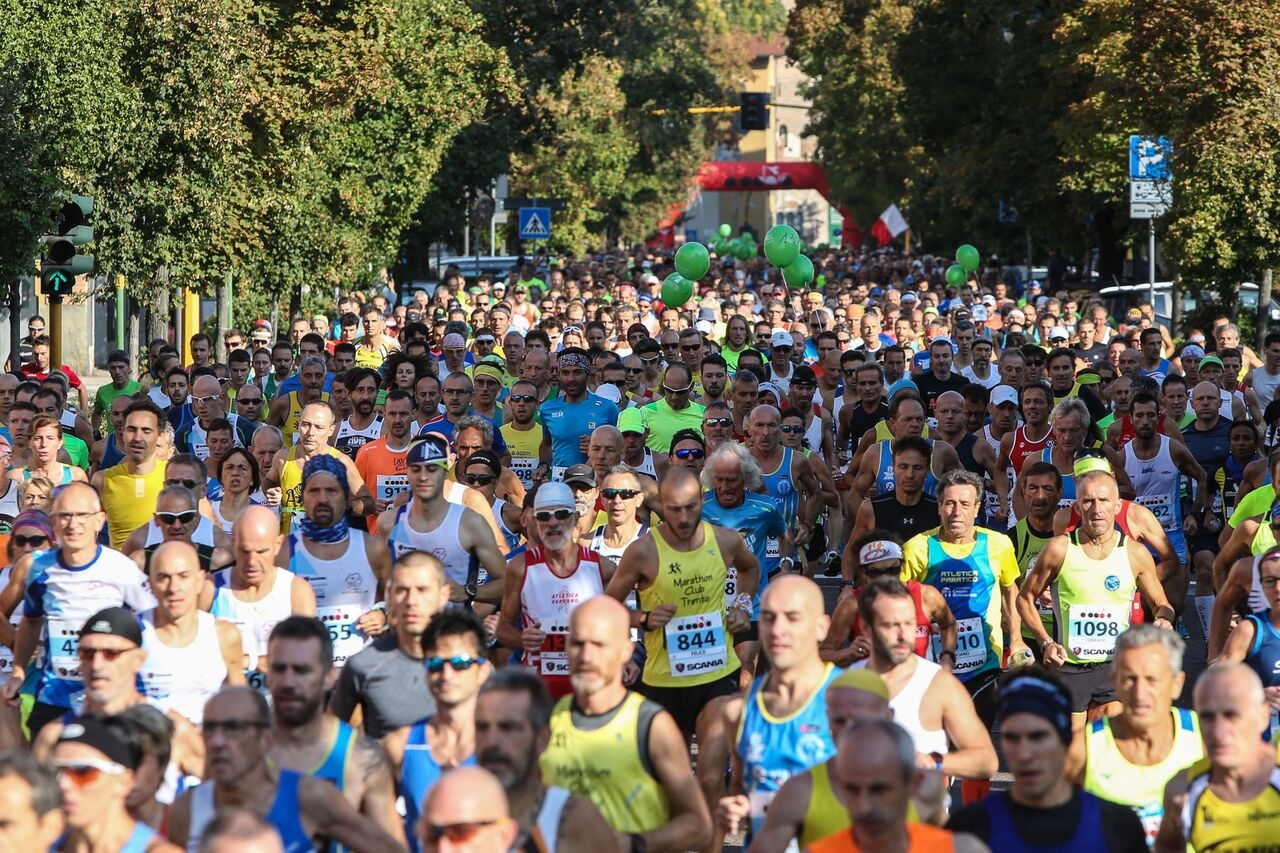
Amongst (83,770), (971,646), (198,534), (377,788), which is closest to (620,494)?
(971,646)

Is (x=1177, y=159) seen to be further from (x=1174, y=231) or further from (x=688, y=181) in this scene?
(x=688, y=181)

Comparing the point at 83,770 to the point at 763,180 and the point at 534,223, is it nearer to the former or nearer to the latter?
the point at 534,223

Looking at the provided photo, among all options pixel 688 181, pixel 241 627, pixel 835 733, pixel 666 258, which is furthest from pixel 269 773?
pixel 688 181

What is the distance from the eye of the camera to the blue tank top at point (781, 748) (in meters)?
6.34

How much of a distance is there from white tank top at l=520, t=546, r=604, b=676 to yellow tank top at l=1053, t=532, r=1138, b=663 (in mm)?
1948

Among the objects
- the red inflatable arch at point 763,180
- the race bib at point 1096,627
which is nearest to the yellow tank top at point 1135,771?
the race bib at point 1096,627

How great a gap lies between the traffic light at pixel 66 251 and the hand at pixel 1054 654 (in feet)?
28.9

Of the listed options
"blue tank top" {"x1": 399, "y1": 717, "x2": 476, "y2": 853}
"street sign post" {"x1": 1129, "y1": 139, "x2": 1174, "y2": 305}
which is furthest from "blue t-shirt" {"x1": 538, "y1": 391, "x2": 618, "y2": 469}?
"street sign post" {"x1": 1129, "y1": 139, "x2": 1174, "y2": 305}

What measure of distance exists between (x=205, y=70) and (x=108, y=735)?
1783 centimetres

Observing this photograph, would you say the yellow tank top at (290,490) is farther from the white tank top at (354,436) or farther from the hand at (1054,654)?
the hand at (1054,654)

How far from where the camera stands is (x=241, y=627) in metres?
8.20

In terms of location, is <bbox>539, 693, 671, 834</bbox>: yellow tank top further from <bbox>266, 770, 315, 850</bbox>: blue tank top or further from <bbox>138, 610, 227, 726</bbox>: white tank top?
<bbox>138, 610, 227, 726</bbox>: white tank top

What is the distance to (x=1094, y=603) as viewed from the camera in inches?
363

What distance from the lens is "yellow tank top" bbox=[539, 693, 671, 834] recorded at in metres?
6.17
